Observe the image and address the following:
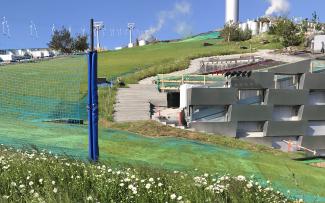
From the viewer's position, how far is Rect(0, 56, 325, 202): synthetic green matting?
46.5ft

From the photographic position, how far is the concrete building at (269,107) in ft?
108

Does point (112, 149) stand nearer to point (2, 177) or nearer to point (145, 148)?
point (145, 148)

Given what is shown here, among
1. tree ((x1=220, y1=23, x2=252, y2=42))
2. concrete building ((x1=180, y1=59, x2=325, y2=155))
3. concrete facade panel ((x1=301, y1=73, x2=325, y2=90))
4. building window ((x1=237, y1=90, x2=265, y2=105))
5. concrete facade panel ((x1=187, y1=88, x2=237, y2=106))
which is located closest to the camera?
concrete facade panel ((x1=187, y1=88, x2=237, y2=106))

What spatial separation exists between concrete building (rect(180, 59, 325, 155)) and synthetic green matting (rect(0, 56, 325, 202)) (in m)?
10.5

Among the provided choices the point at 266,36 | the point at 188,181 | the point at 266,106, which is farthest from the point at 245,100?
the point at 266,36

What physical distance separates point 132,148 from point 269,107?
19.8m

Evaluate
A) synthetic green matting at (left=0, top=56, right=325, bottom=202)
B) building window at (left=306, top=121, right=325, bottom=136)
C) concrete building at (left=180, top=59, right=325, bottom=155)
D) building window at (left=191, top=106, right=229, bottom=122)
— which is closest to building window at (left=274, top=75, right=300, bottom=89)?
concrete building at (left=180, top=59, right=325, bottom=155)

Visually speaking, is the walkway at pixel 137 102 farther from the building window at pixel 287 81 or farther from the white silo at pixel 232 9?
the white silo at pixel 232 9

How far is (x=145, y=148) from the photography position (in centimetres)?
1747

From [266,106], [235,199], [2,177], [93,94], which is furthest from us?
[266,106]

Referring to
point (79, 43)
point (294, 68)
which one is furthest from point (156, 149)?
point (79, 43)

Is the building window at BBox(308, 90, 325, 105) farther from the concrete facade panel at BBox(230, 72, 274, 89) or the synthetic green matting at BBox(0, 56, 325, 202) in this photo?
the synthetic green matting at BBox(0, 56, 325, 202)

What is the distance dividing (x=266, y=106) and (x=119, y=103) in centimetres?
991

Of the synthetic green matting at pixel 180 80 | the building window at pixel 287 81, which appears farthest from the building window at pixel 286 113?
the synthetic green matting at pixel 180 80
